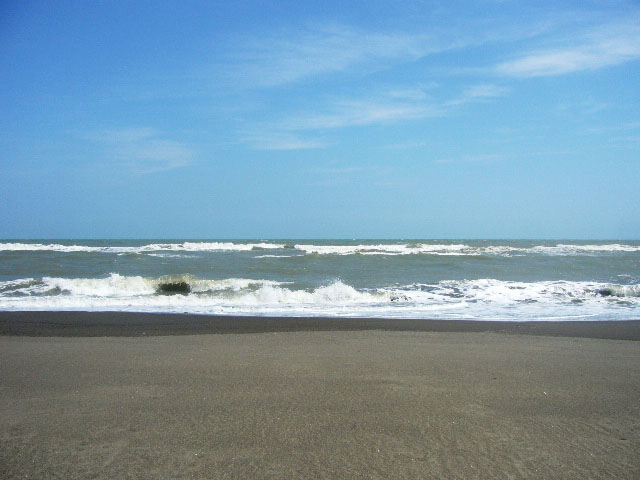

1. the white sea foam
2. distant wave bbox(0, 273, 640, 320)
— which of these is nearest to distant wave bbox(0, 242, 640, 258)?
the white sea foam

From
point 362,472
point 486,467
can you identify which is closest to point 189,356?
point 362,472

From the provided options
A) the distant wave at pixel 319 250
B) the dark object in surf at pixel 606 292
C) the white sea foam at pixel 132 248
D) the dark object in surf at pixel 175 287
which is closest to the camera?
the dark object in surf at pixel 606 292

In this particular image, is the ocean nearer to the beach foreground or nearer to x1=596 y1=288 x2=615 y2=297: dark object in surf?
x1=596 y1=288 x2=615 y2=297: dark object in surf

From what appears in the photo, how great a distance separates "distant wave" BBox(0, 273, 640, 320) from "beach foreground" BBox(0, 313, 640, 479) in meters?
4.94

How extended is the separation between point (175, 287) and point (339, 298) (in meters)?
6.30

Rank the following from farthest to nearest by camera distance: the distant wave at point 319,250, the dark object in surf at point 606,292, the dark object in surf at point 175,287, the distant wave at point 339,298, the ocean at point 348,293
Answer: the distant wave at point 319,250, the dark object in surf at point 175,287, the dark object in surf at point 606,292, the ocean at point 348,293, the distant wave at point 339,298

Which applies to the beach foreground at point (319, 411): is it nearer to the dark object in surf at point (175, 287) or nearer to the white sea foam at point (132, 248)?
the dark object in surf at point (175, 287)

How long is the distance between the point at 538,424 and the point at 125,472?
2.70 metres

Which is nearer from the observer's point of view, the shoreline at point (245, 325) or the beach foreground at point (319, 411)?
the beach foreground at point (319, 411)

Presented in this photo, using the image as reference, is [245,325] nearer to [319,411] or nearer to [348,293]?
[319,411]

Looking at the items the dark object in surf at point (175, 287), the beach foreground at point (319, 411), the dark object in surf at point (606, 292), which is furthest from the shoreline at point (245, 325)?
the dark object in surf at point (175, 287)

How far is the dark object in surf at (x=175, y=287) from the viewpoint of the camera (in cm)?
1751

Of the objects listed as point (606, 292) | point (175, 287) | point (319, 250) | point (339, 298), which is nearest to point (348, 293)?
point (339, 298)

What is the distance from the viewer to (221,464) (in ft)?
9.62
